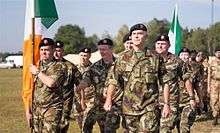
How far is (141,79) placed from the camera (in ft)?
21.6

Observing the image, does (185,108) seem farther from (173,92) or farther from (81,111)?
(81,111)

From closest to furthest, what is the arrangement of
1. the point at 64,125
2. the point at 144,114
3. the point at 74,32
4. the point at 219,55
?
the point at 144,114, the point at 64,125, the point at 219,55, the point at 74,32

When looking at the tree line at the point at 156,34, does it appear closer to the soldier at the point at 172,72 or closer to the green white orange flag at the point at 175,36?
the green white orange flag at the point at 175,36

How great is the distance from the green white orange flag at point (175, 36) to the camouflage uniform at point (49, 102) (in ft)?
23.9

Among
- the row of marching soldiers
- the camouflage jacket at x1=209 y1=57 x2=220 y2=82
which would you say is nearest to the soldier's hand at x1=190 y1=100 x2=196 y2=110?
the row of marching soldiers

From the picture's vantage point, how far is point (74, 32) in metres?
110

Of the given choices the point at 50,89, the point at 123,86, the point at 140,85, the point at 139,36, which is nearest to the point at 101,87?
the point at 50,89

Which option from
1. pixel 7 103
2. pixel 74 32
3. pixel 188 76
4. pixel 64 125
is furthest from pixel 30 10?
pixel 74 32

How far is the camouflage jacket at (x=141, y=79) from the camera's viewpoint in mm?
6582

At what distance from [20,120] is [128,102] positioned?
8.94m

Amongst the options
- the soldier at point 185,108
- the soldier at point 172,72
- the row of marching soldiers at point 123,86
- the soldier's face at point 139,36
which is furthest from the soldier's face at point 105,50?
the soldier's face at point 139,36

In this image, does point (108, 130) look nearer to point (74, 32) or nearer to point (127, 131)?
point (127, 131)

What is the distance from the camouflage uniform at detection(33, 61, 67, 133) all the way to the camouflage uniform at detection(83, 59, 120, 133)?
1.94 m

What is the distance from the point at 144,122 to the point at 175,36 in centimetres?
834
